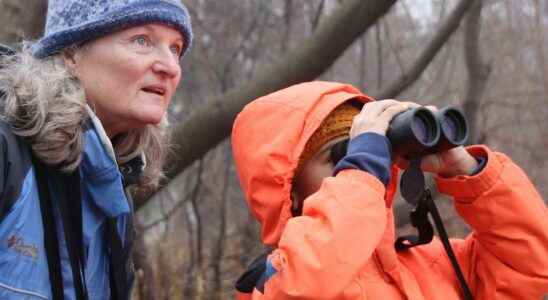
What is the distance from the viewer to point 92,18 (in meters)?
1.94

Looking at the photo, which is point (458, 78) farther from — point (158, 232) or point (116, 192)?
point (116, 192)

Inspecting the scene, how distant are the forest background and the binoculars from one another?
4.59 ft

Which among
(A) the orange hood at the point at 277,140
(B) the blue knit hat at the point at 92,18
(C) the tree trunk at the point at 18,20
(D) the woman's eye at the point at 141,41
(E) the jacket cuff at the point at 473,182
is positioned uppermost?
(B) the blue knit hat at the point at 92,18

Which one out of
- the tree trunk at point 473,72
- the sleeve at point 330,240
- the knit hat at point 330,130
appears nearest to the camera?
the sleeve at point 330,240

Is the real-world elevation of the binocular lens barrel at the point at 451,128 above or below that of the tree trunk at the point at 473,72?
above

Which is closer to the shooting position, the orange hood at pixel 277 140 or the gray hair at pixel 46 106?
the gray hair at pixel 46 106

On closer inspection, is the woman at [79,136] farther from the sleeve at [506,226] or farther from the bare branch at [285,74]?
the bare branch at [285,74]

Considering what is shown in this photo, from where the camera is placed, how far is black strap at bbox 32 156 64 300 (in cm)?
174

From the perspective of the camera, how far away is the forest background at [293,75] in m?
3.62

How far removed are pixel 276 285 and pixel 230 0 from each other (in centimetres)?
476

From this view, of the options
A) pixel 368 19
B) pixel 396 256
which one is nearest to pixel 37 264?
pixel 396 256

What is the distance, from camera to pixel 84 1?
1.96 metres

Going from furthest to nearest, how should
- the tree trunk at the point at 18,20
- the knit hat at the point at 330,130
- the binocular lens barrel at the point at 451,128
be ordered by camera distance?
1. the tree trunk at the point at 18,20
2. the knit hat at the point at 330,130
3. the binocular lens barrel at the point at 451,128

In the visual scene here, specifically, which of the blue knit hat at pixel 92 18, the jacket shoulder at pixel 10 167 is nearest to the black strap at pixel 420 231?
the blue knit hat at pixel 92 18
